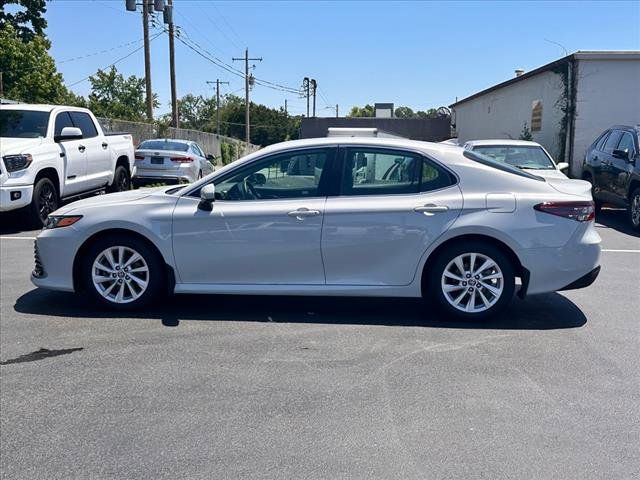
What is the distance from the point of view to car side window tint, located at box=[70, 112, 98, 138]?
40.4 ft

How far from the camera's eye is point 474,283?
19.0ft

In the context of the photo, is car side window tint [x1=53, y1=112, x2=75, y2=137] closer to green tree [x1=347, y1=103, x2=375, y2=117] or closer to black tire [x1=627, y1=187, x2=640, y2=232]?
black tire [x1=627, y1=187, x2=640, y2=232]

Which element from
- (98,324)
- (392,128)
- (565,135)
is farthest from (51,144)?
(392,128)

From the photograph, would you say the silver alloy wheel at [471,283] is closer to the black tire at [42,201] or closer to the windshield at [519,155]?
the black tire at [42,201]

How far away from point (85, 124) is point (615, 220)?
10116 millimetres

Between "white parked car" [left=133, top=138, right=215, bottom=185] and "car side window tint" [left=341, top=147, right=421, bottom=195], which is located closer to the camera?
"car side window tint" [left=341, top=147, right=421, bottom=195]

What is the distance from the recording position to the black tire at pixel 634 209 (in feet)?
37.2

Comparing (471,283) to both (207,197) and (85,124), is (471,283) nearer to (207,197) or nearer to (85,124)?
(207,197)

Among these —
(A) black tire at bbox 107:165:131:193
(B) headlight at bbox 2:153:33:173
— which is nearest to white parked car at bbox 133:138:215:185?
(A) black tire at bbox 107:165:131:193

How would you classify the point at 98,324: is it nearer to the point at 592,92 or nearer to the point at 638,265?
the point at 638,265

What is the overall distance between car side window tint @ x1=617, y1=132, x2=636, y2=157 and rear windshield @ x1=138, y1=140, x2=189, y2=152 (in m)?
10.4

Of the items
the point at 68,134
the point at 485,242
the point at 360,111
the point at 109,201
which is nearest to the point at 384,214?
the point at 485,242

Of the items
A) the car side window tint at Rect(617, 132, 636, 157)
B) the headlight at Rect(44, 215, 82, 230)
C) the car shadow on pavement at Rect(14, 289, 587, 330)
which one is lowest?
the car shadow on pavement at Rect(14, 289, 587, 330)

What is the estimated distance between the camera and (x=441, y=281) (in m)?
5.80
